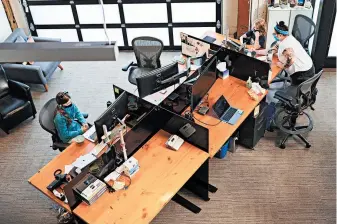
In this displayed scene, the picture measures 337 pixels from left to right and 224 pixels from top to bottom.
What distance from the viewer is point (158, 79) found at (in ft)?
18.3

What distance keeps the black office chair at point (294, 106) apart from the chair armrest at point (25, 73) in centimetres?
369

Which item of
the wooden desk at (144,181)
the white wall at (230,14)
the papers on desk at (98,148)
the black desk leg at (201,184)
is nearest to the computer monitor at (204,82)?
the wooden desk at (144,181)

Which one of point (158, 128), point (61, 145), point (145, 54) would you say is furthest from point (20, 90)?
point (158, 128)

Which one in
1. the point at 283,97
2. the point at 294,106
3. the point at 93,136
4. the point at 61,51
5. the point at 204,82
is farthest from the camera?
the point at 283,97

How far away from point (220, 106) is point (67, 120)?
186 centimetres

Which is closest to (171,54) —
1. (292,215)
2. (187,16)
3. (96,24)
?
(187,16)

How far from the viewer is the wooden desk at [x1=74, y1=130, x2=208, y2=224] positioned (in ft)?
14.5

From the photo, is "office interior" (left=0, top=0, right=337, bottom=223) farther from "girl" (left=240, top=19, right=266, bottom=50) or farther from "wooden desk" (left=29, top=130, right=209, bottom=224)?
"girl" (left=240, top=19, right=266, bottom=50)

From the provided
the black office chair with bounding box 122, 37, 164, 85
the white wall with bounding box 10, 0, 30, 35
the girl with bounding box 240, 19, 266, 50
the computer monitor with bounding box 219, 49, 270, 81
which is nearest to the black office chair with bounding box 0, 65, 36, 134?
the black office chair with bounding box 122, 37, 164, 85

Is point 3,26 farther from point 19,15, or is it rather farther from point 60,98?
point 60,98

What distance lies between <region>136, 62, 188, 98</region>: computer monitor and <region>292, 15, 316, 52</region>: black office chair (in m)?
2.19

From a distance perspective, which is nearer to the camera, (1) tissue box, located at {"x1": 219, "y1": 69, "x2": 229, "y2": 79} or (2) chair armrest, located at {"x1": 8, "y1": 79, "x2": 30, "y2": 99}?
(1) tissue box, located at {"x1": 219, "y1": 69, "x2": 229, "y2": 79}

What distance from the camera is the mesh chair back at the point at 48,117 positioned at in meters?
5.56

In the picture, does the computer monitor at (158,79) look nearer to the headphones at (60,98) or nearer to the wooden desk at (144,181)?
the wooden desk at (144,181)
